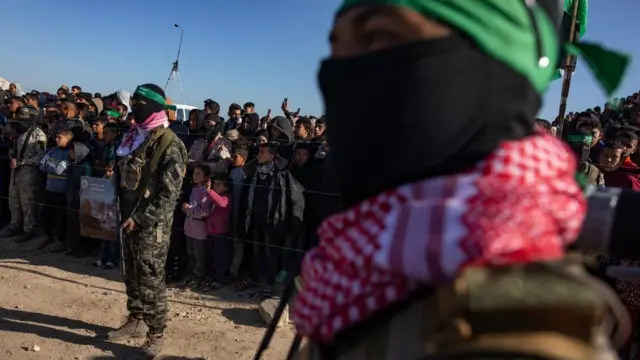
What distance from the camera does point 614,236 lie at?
0.93 metres

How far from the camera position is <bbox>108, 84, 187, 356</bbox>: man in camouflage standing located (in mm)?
3750

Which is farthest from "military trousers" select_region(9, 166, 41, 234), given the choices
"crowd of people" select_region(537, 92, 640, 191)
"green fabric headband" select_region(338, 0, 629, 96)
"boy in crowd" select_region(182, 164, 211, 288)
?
"green fabric headband" select_region(338, 0, 629, 96)

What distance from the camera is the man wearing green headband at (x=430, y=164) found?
65cm

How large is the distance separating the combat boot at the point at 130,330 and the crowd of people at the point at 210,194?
4.19ft

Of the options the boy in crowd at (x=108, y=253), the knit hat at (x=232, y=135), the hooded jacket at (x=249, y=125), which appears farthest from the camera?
the hooded jacket at (x=249, y=125)

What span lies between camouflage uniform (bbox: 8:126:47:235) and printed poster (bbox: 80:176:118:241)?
1.18 m

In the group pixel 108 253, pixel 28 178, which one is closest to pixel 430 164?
pixel 108 253

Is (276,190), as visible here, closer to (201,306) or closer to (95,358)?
(201,306)

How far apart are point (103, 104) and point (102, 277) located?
5633 millimetres

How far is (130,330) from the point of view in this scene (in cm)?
414

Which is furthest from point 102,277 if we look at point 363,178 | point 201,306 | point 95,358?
point 363,178

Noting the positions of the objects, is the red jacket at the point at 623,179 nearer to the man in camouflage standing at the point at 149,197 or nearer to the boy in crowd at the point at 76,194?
the man in camouflage standing at the point at 149,197

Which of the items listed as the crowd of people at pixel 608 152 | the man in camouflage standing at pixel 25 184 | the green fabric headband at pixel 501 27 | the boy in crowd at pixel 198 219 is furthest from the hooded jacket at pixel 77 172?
the green fabric headband at pixel 501 27

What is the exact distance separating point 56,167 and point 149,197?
3.33m
